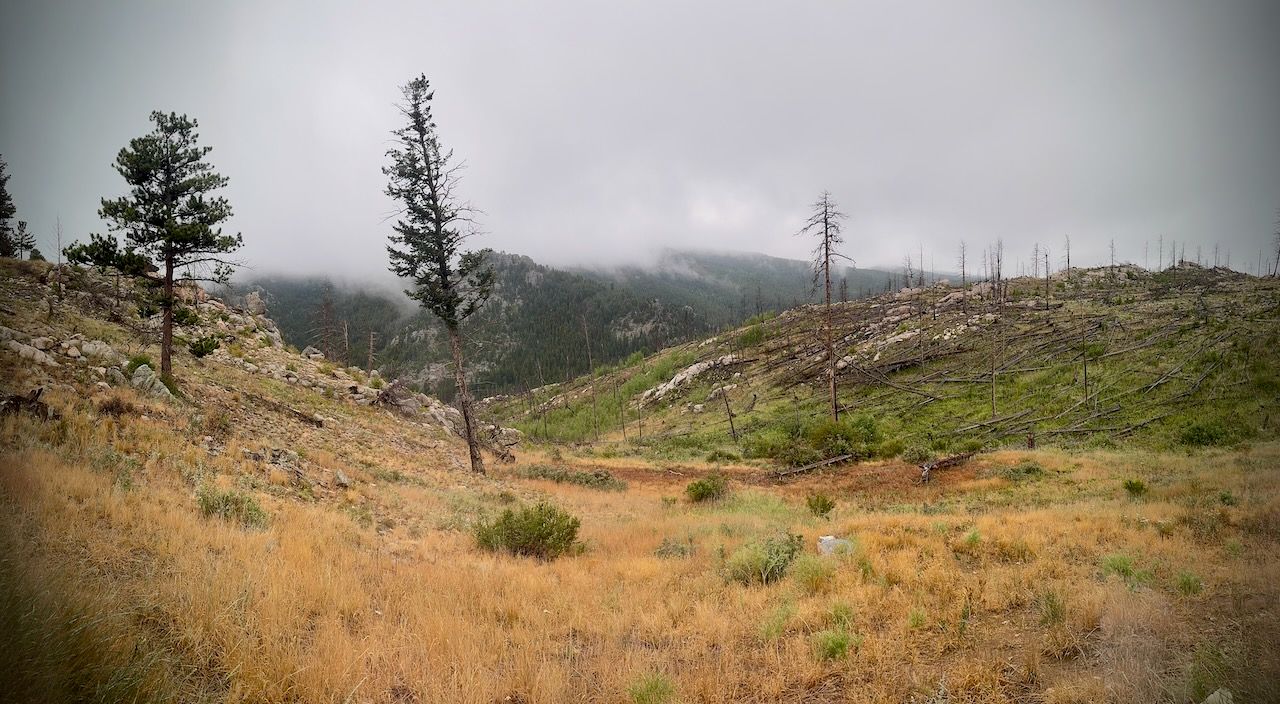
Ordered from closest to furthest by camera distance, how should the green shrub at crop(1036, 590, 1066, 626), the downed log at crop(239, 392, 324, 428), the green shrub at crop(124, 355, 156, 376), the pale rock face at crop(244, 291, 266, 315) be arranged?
the green shrub at crop(1036, 590, 1066, 626), the green shrub at crop(124, 355, 156, 376), the downed log at crop(239, 392, 324, 428), the pale rock face at crop(244, 291, 266, 315)

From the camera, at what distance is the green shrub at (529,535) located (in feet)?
33.1

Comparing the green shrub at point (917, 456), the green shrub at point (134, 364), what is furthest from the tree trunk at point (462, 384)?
the green shrub at point (917, 456)

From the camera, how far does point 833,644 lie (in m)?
5.30

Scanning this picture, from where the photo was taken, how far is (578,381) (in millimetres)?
117062

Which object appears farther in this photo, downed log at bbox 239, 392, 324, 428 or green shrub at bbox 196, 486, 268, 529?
downed log at bbox 239, 392, 324, 428

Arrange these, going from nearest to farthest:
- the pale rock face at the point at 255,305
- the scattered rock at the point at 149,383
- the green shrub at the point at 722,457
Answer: the scattered rock at the point at 149,383, the green shrub at the point at 722,457, the pale rock face at the point at 255,305

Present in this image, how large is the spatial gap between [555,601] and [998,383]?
43304mm

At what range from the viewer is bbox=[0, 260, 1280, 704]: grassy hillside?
3.93 m

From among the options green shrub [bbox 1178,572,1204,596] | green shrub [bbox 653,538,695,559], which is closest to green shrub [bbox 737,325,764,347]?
green shrub [bbox 653,538,695,559]

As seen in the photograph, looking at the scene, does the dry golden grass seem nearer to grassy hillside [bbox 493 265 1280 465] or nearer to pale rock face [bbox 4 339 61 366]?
pale rock face [bbox 4 339 61 366]

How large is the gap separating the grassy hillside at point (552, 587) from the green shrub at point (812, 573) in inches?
2.3

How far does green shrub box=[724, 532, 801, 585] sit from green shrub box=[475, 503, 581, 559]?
365 centimetres

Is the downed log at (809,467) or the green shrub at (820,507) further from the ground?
the green shrub at (820,507)

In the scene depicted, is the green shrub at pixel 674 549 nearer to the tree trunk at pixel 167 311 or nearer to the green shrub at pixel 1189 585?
the green shrub at pixel 1189 585
